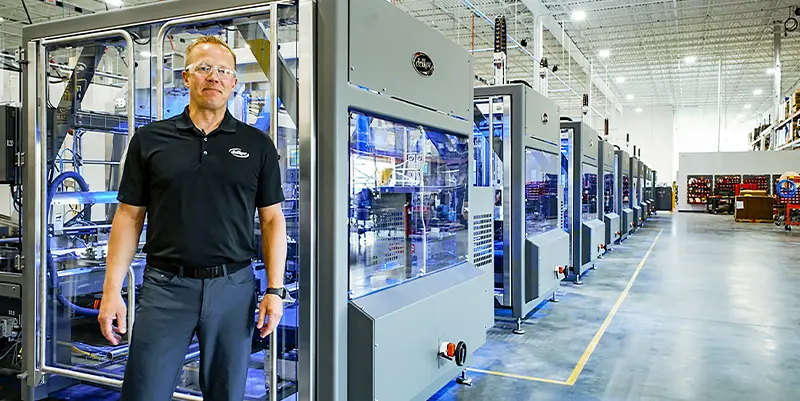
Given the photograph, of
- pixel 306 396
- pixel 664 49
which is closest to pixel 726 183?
pixel 664 49

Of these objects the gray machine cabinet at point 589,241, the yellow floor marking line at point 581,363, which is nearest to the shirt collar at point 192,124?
the yellow floor marking line at point 581,363

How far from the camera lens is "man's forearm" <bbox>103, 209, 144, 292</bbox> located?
1.86 metres

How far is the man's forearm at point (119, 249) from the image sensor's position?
1.86 meters

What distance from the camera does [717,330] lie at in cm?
488

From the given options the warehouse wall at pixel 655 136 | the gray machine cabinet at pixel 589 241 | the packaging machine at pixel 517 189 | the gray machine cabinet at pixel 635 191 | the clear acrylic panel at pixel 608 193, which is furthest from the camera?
the warehouse wall at pixel 655 136

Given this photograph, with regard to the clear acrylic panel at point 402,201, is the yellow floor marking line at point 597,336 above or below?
below

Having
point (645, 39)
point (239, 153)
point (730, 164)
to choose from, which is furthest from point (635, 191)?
point (239, 153)

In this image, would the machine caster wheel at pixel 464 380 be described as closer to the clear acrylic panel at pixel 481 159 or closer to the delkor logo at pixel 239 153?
the clear acrylic panel at pixel 481 159

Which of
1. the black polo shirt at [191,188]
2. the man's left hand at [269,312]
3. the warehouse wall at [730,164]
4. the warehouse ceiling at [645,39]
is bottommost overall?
the man's left hand at [269,312]

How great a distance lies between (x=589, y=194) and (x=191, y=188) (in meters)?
7.17

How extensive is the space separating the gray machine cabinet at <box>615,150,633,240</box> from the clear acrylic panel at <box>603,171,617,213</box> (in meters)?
0.78

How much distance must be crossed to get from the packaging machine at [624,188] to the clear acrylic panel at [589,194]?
2749 millimetres

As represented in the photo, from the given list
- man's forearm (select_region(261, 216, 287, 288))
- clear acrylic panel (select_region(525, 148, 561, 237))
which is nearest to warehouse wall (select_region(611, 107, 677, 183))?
clear acrylic panel (select_region(525, 148, 561, 237))

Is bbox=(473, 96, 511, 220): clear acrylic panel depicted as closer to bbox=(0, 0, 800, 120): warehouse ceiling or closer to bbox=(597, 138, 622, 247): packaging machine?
bbox=(597, 138, 622, 247): packaging machine
